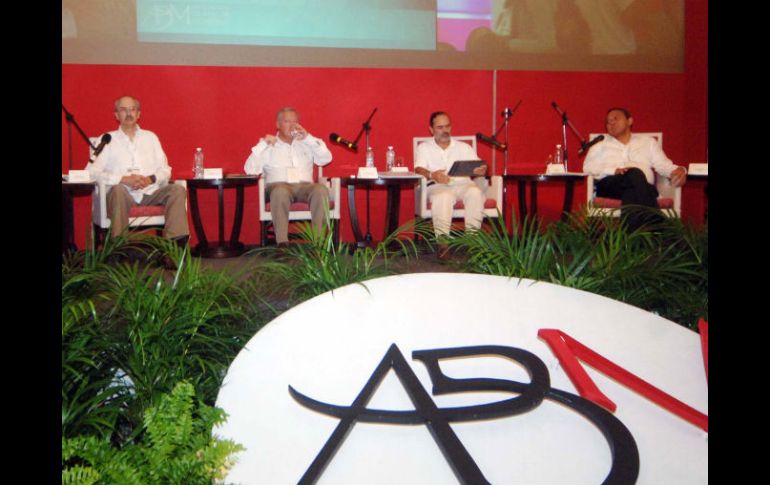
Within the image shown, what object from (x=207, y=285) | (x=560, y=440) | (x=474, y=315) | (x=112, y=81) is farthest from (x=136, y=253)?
(x=560, y=440)

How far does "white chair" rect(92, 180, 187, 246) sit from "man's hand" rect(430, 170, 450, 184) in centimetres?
190

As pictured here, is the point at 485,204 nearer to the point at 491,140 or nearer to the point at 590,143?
the point at 491,140

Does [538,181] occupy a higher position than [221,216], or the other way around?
[538,181]

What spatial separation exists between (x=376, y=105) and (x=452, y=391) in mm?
4749

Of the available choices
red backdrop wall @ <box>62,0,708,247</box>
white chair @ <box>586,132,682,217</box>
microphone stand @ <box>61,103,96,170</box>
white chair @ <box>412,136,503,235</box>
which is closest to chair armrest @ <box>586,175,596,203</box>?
white chair @ <box>586,132,682,217</box>

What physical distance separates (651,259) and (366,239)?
10.7 feet

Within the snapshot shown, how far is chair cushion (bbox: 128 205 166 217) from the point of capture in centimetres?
479

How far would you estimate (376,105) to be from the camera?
609cm

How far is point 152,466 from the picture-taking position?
57.0 inches

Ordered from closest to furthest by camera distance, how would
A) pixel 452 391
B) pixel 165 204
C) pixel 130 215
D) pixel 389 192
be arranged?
pixel 452 391, pixel 130 215, pixel 165 204, pixel 389 192

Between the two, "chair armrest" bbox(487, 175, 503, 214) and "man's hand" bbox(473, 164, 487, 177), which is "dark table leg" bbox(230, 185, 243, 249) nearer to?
"man's hand" bbox(473, 164, 487, 177)

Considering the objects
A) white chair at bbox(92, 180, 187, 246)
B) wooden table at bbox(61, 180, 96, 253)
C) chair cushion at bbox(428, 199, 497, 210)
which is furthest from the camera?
chair cushion at bbox(428, 199, 497, 210)

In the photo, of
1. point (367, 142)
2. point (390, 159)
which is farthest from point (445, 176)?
point (367, 142)

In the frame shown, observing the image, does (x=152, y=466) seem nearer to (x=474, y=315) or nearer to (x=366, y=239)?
(x=474, y=315)
